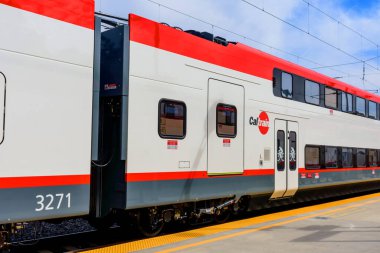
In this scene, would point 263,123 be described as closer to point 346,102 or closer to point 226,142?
point 226,142

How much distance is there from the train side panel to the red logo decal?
15.0ft

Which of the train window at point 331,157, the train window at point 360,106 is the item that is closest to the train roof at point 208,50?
the train window at point 331,157

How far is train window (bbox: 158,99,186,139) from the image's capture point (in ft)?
23.7

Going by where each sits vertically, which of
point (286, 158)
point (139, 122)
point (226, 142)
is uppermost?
point (139, 122)

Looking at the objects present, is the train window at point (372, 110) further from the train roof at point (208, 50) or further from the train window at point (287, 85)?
the train window at point (287, 85)

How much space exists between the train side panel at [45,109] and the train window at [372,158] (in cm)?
1252

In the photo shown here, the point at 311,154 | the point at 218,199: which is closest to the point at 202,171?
the point at 218,199

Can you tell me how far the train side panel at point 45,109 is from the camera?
205 inches

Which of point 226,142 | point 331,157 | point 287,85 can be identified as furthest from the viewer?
point 331,157

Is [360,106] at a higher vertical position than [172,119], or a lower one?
higher

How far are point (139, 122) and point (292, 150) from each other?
5.25 m

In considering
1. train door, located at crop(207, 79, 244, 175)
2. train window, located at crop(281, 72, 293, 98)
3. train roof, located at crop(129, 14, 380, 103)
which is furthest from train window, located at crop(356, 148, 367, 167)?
train door, located at crop(207, 79, 244, 175)

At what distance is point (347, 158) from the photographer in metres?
13.9

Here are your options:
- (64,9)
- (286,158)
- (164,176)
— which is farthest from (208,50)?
(286,158)
